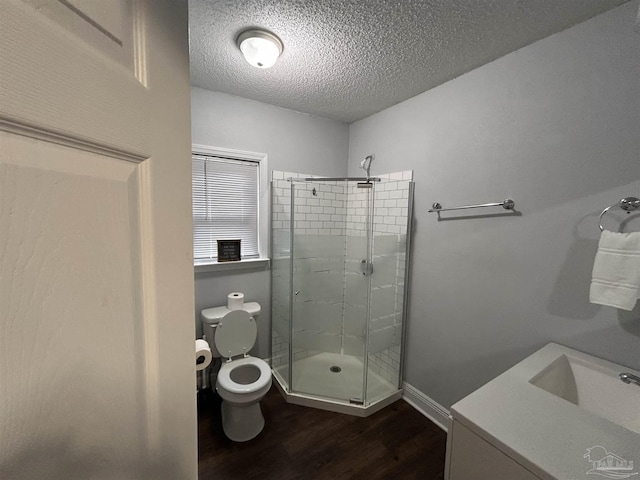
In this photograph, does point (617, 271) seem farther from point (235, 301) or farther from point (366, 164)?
point (235, 301)

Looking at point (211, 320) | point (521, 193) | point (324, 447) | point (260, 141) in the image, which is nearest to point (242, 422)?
point (324, 447)

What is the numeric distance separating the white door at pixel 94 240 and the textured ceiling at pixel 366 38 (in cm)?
103

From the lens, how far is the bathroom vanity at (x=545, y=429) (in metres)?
0.75

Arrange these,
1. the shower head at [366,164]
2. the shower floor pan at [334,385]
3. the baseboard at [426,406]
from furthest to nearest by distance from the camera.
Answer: the shower head at [366,164], the shower floor pan at [334,385], the baseboard at [426,406]

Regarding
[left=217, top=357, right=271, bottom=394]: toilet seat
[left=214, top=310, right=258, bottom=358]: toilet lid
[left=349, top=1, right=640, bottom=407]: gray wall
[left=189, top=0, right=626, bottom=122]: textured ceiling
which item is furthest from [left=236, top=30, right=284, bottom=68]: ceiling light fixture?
[left=217, top=357, right=271, bottom=394]: toilet seat

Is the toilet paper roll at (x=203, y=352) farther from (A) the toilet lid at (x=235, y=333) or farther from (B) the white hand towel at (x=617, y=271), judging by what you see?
(B) the white hand towel at (x=617, y=271)

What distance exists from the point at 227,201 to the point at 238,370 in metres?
1.43

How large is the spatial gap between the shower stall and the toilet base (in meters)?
0.39

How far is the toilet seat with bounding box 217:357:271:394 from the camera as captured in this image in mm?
1713

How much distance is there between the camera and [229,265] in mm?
2221

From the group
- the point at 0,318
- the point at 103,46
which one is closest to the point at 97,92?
the point at 103,46

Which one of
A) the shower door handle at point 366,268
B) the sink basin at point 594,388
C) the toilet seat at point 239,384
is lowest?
the toilet seat at point 239,384

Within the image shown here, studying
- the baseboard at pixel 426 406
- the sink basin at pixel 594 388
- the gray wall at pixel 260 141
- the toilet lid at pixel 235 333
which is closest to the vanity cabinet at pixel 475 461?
the sink basin at pixel 594 388

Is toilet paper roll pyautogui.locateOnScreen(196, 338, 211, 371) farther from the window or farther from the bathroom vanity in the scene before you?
the window
